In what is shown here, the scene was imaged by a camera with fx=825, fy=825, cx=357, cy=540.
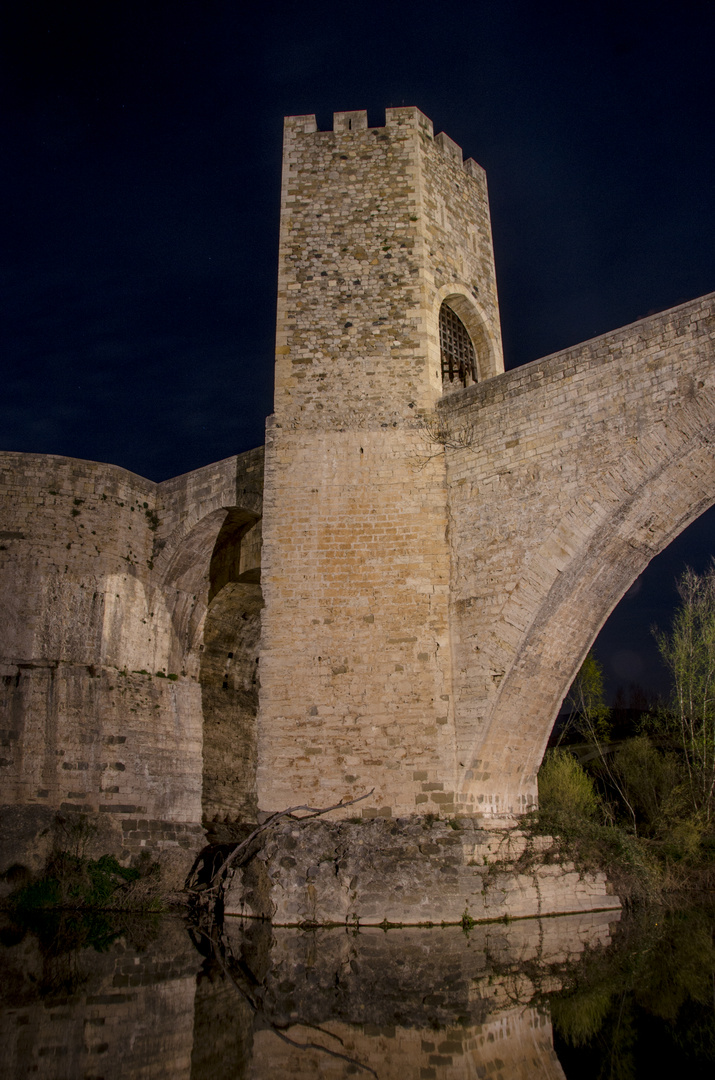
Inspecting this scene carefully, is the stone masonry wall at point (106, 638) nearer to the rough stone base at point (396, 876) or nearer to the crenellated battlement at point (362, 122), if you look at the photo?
the rough stone base at point (396, 876)

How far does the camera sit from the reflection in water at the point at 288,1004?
374 centimetres

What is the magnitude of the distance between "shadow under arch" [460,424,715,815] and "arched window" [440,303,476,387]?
3672 millimetres

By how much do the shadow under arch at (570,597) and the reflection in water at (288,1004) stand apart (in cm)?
182

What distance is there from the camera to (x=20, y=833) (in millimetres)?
9297

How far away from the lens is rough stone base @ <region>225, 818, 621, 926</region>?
7445 millimetres

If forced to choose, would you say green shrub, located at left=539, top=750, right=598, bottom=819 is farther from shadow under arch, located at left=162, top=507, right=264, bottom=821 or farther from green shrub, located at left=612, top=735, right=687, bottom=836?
shadow under arch, located at left=162, top=507, right=264, bottom=821

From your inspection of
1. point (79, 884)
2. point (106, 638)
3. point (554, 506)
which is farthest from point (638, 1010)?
point (106, 638)

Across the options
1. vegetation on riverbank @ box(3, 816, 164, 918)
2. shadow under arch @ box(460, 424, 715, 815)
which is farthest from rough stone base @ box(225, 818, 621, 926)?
vegetation on riverbank @ box(3, 816, 164, 918)

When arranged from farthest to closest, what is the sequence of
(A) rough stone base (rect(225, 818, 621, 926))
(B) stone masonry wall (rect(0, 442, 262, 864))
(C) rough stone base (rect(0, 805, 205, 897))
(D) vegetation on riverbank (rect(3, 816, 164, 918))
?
(B) stone masonry wall (rect(0, 442, 262, 864)) → (C) rough stone base (rect(0, 805, 205, 897)) → (D) vegetation on riverbank (rect(3, 816, 164, 918)) → (A) rough stone base (rect(225, 818, 621, 926))

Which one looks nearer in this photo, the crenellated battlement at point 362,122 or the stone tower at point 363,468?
the stone tower at point 363,468

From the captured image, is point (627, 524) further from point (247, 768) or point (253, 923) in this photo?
point (247, 768)

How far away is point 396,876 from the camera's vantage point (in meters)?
7.53

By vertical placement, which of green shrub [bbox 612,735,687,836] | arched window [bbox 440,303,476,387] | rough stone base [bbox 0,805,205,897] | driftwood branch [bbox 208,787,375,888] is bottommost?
rough stone base [bbox 0,805,205,897]

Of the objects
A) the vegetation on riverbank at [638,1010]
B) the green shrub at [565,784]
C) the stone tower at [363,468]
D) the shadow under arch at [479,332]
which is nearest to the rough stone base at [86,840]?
the stone tower at [363,468]
